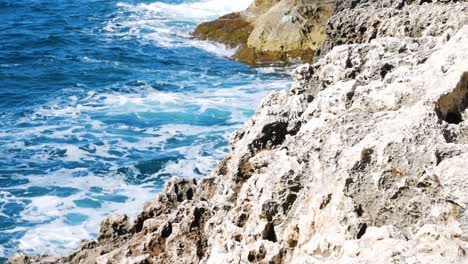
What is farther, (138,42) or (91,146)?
(138,42)

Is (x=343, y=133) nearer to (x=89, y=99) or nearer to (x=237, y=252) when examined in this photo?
(x=237, y=252)

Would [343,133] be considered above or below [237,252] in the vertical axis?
above

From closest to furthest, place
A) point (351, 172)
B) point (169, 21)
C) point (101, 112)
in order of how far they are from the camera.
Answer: point (351, 172) → point (101, 112) → point (169, 21)

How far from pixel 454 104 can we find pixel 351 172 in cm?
115

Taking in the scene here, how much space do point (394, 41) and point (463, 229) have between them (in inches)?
141

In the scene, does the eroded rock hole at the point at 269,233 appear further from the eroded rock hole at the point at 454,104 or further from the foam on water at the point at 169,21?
the foam on water at the point at 169,21

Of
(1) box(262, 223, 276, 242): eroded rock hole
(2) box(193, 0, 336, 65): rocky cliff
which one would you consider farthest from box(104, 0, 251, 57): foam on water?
(1) box(262, 223, 276, 242): eroded rock hole

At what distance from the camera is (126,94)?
77.5 feet

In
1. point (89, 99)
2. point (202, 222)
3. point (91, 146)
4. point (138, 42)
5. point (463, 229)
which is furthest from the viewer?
point (138, 42)

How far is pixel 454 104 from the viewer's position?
5.34 m

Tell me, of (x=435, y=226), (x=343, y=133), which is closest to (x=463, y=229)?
(x=435, y=226)

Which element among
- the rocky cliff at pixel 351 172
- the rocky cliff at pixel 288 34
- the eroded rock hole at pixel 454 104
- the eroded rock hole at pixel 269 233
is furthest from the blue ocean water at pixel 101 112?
the eroded rock hole at pixel 454 104

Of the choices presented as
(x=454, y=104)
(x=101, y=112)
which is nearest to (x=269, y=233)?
(x=454, y=104)

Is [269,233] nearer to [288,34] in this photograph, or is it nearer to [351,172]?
[351,172]
